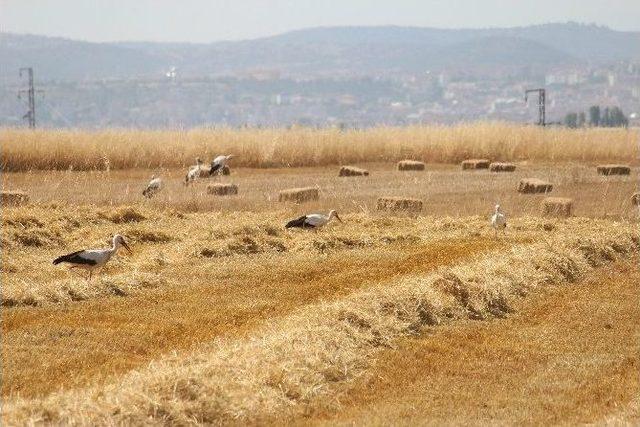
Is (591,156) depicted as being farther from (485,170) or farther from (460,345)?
(460,345)

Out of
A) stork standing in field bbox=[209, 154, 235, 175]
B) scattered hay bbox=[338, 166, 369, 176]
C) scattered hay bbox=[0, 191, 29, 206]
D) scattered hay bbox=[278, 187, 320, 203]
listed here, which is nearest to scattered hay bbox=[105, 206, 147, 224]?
scattered hay bbox=[0, 191, 29, 206]

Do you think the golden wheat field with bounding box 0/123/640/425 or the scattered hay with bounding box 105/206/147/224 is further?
the scattered hay with bounding box 105/206/147/224

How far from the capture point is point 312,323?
1301 cm

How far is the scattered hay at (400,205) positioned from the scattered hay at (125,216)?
489 cm

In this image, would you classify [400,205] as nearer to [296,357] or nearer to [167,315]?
[167,315]

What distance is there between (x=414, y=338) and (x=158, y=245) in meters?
7.38

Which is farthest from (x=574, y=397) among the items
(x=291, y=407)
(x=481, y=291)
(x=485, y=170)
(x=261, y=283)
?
(x=485, y=170)

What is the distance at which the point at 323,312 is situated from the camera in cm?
1359

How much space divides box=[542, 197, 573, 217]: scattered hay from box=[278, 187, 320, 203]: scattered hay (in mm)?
4993

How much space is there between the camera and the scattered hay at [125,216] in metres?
22.2

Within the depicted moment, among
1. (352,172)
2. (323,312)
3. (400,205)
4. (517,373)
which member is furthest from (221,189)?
(517,373)

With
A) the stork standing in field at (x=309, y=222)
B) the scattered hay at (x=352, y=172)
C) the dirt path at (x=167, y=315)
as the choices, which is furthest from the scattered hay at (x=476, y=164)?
the dirt path at (x=167, y=315)

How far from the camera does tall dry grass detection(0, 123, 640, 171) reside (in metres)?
37.1

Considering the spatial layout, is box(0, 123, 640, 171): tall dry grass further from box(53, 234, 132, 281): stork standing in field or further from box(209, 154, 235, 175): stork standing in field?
box(53, 234, 132, 281): stork standing in field
